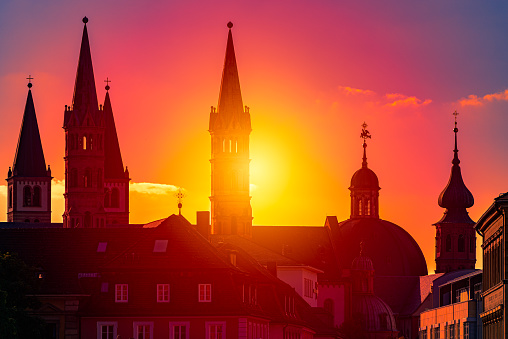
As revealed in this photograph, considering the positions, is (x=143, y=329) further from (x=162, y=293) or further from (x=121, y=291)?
(x=121, y=291)

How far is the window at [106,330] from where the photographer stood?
105375 mm

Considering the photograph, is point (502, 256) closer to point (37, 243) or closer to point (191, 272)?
point (191, 272)

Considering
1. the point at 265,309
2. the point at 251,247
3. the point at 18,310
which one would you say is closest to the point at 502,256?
the point at 18,310

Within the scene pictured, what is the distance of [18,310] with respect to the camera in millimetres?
95375

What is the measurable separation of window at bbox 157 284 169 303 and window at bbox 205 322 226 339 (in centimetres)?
279

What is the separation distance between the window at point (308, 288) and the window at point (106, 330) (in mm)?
60654

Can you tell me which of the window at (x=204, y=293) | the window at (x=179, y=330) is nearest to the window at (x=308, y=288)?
the window at (x=204, y=293)

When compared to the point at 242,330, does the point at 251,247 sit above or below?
above

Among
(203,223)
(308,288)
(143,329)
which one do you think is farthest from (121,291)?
(308,288)

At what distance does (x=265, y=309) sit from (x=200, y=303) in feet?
36.1

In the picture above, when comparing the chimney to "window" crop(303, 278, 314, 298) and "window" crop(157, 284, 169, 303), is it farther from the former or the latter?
"window" crop(157, 284, 169, 303)

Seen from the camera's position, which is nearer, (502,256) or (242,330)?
(502,256)

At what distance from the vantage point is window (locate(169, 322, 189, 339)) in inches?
4141

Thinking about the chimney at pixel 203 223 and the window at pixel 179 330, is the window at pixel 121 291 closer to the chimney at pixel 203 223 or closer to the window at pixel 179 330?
the window at pixel 179 330
